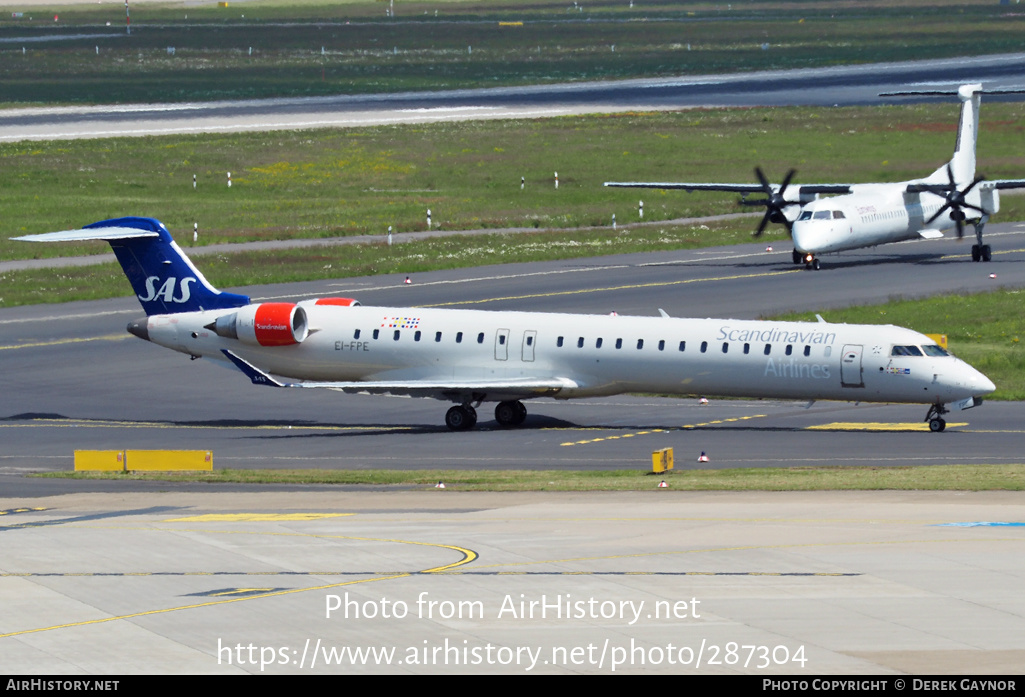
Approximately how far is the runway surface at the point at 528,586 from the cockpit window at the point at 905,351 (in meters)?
8.66

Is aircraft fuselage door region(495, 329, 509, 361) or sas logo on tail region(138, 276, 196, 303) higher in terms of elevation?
sas logo on tail region(138, 276, 196, 303)

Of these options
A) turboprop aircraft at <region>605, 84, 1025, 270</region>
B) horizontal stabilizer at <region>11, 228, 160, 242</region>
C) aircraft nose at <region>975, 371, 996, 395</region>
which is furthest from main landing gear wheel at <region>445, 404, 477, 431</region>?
turboprop aircraft at <region>605, 84, 1025, 270</region>

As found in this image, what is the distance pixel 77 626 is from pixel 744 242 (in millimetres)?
58734

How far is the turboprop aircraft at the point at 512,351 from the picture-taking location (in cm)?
3831

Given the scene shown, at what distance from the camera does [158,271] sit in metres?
44.5

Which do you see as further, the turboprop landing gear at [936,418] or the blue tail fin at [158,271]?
the blue tail fin at [158,271]

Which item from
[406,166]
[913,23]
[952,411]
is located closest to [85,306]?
[952,411]

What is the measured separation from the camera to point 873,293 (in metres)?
60.1

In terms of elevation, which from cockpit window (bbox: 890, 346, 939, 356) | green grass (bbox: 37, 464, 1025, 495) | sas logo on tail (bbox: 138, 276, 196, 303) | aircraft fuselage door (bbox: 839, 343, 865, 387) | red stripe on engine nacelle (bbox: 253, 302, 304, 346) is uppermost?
sas logo on tail (bbox: 138, 276, 196, 303)

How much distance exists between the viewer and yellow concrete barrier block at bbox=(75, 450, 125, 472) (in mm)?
35969

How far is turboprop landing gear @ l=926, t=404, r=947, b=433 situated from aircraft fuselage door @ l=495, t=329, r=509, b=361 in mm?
10559

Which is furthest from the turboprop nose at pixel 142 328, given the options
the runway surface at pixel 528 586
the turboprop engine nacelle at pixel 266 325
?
the runway surface at pixel 528 586

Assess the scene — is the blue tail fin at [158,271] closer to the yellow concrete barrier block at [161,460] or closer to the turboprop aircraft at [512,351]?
the turboprop aircraft at [512,351]

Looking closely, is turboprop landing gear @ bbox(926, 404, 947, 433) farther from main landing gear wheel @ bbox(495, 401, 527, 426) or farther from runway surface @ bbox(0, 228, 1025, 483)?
main landing gear wheel @ bbox(495, 401, 527, 426)
